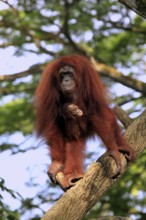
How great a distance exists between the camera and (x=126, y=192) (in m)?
8.94

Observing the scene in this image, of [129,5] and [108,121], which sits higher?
[129,5]

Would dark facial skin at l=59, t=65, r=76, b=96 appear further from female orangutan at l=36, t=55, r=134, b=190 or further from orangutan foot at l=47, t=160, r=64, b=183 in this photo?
orangutan foot at l=47, t=160, r=64, b=183

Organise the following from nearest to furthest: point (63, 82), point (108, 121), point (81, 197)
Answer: point (81, 197) → point (108, 121) → point (63, 82)

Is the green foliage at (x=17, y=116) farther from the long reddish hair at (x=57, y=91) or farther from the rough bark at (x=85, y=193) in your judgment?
the rough bark at (x=85, y=193)

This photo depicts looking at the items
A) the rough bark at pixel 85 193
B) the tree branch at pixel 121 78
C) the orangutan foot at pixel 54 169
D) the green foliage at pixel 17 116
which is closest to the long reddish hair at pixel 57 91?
the orangutan foot at pixel 54 169

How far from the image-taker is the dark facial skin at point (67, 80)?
19.3 feet

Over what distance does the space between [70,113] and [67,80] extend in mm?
385

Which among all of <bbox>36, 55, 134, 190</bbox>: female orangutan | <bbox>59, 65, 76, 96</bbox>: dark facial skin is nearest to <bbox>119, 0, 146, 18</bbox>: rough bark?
<bbox>36, 55, 134, 190</bbox>: female orangutan

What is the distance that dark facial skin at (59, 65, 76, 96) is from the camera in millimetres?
5871

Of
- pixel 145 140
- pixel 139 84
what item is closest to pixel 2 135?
pixel 139 84

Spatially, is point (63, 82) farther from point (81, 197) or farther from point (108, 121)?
point (81, 197)

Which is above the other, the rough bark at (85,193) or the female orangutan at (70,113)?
the female orangutan at (70,113)

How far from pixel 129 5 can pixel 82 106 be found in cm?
117

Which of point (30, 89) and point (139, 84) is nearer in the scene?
point (139, 84)
